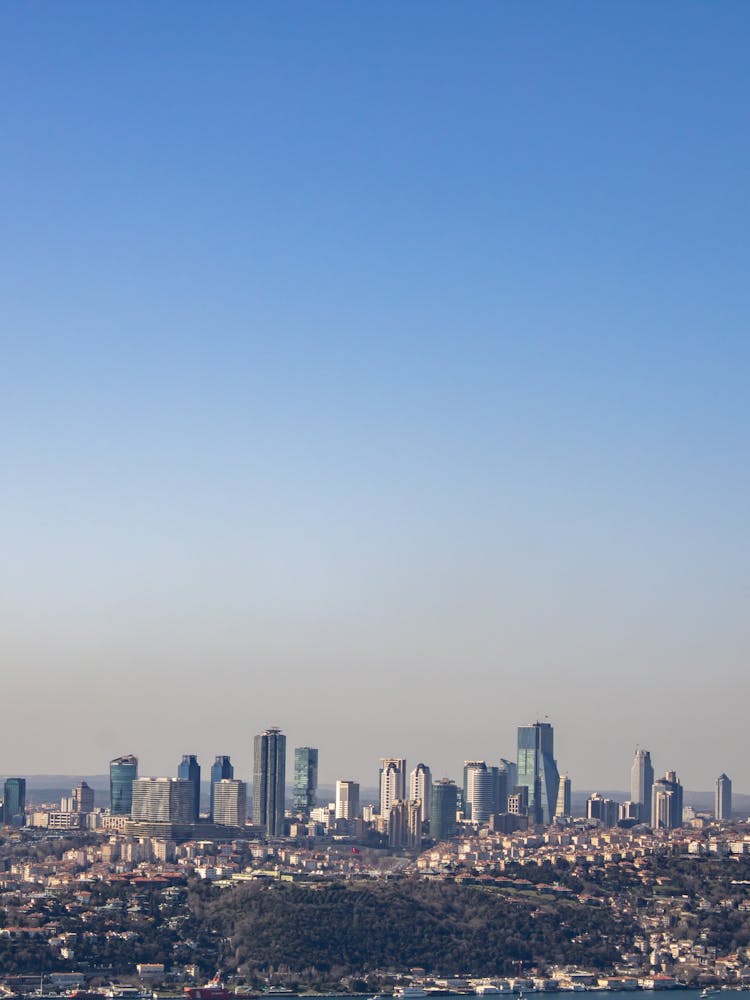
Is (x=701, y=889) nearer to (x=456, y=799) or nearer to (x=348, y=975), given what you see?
(x=348, y=975)

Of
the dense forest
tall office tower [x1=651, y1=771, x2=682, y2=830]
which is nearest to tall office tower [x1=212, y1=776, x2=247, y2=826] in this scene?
tall office tower [x1=651, y1=771, x2=682, y2=830]

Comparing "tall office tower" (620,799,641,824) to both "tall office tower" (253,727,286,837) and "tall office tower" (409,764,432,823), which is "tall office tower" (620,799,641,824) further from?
"tall office tower" (253,727,286,837)

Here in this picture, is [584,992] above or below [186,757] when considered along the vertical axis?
below

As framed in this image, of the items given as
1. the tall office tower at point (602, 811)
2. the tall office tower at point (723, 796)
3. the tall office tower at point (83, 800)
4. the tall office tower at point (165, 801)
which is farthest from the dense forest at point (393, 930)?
the tall office tower at point (723, 796)

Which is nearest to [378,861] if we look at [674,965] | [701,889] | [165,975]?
[701,889]

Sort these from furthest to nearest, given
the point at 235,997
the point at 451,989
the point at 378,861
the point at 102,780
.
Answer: the point at 102,780 < the point at 378,861 < the point at 451,989 < the point at 235,997

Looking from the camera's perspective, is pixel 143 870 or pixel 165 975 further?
pixel 143 870

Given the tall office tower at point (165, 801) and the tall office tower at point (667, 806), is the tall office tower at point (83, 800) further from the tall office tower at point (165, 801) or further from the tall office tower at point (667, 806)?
the tall office tower at point (667, 806)
